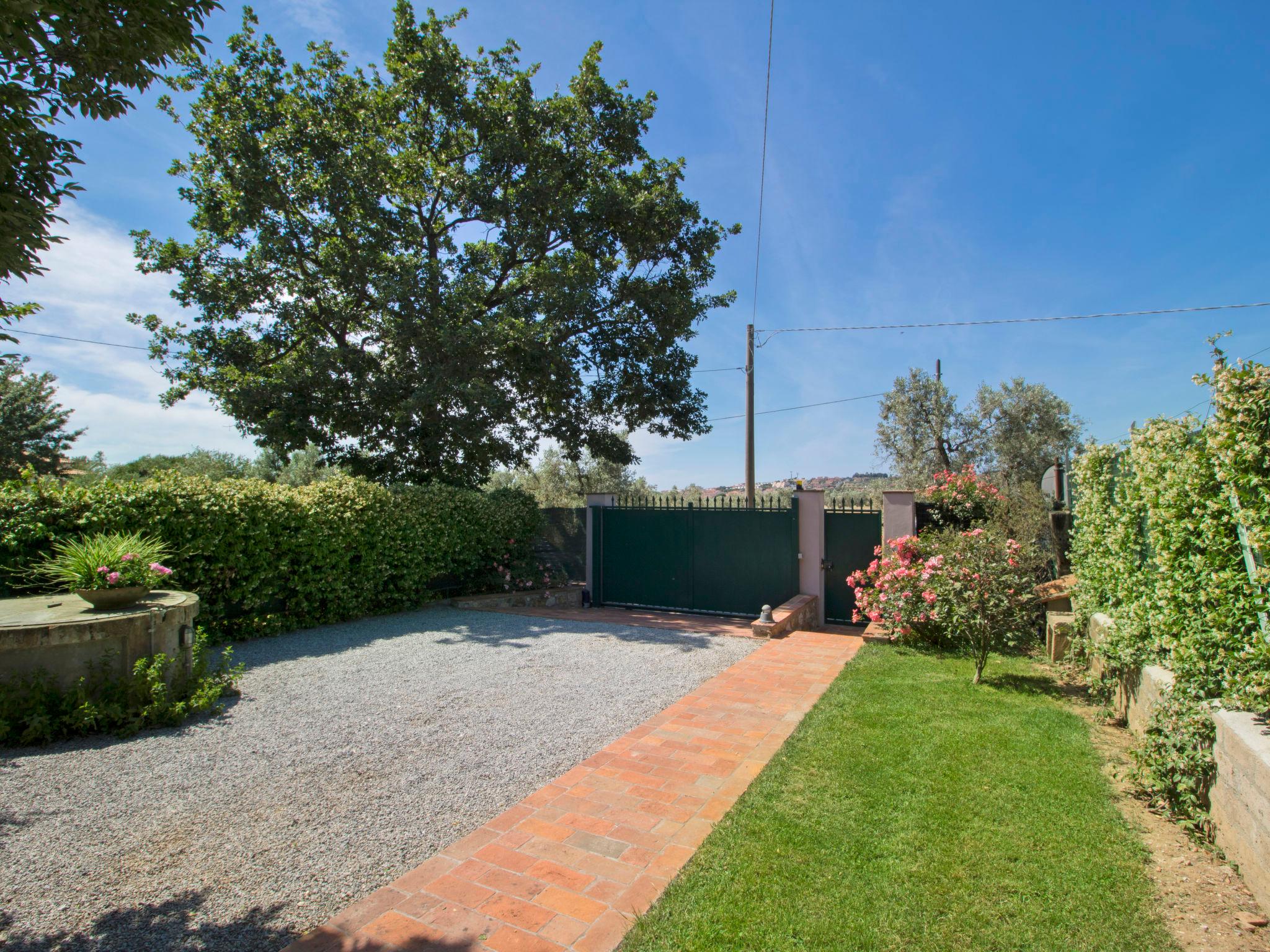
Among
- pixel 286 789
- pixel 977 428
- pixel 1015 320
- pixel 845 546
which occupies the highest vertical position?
pixel 1015 320

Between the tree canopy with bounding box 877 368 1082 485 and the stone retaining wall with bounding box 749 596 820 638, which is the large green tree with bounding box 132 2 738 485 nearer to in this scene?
the stone retaining wall with bounding box 749 596 820 638

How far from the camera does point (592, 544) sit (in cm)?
1161

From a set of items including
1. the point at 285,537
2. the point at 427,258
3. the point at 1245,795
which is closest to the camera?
the point at 1245,795

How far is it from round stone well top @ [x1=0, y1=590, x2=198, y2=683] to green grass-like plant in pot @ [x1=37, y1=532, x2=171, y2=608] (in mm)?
111

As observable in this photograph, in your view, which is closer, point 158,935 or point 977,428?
point 158,935

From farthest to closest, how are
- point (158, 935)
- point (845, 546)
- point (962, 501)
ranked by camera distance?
1. point (845, 546)
2. point (962, 501)
3. point (158, 935)

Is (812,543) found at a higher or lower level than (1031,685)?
higher

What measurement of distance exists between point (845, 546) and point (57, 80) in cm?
928

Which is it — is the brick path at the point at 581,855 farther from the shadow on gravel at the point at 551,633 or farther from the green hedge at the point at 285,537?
the green hedge at the point at 285,537

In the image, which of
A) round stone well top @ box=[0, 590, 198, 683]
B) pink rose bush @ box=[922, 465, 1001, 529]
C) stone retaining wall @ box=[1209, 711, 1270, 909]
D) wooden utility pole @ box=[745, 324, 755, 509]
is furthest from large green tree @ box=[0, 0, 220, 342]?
wooden utility pole @ box=[745, 324, 755, 509]

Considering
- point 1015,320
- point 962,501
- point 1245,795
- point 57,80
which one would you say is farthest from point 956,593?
point 1015,320

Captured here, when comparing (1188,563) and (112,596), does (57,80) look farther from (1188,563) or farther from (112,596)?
(1188,563)

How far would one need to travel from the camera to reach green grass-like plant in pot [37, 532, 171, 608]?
516 centimetres

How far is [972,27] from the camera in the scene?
804 centimetres
